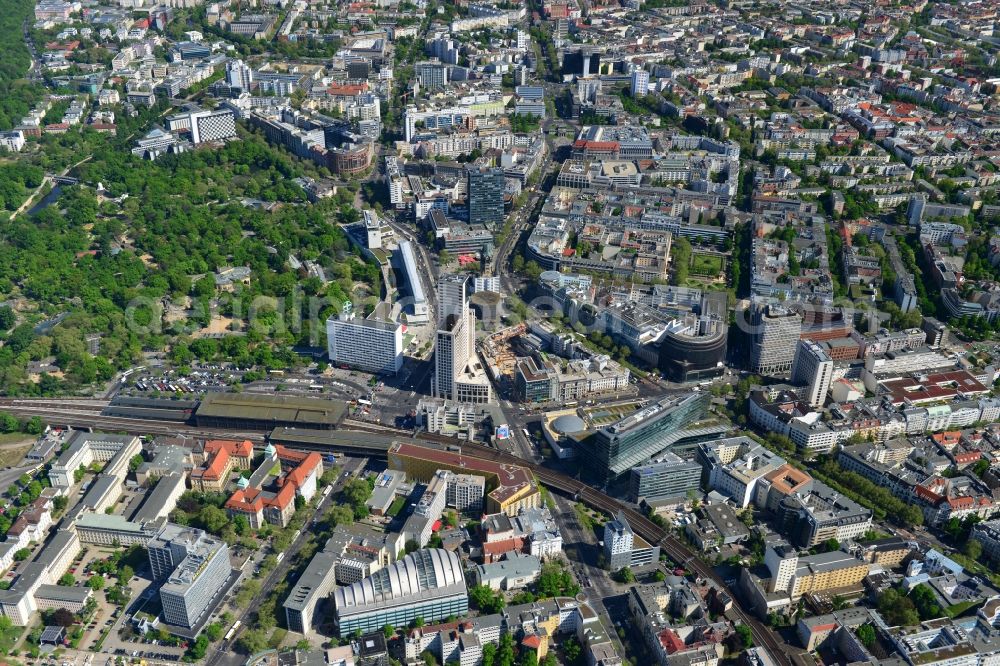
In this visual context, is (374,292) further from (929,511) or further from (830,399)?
(929,511)

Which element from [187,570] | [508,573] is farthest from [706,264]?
[187,570]

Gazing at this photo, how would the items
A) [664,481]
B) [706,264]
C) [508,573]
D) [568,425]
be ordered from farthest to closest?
[706,264] → [568,425] → [664,481] → [508,573]

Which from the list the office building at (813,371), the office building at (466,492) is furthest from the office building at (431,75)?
Answer: the office building at (466,492)

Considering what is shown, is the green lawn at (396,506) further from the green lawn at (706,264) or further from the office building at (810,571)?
the green lawn at (706,264)

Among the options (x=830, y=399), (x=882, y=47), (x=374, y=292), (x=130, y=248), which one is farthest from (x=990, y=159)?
(x=130, y=248)

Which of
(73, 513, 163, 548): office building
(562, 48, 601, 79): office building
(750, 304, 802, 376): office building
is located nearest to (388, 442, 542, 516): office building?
(73, 513, 163, 548): office building

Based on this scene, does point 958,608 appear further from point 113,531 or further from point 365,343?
point 113,531
